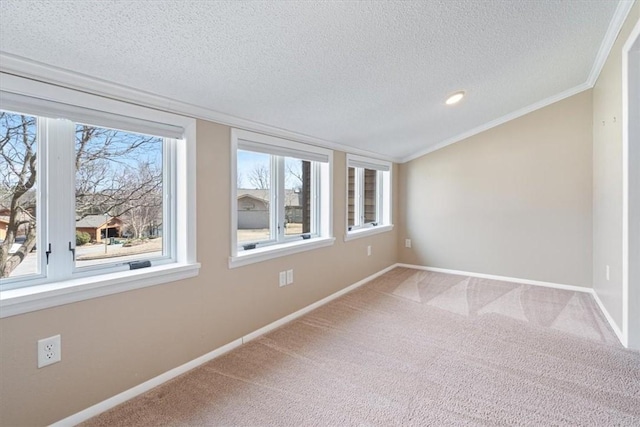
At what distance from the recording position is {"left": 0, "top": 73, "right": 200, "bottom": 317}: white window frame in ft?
4.80

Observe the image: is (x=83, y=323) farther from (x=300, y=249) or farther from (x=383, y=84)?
(x=383, y=84)

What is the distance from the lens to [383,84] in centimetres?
244

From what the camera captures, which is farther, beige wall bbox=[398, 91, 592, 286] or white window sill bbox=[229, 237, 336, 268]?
beige wall bbox=[398, 91, 592, 286]

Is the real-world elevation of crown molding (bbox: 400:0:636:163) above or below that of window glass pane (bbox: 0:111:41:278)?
above

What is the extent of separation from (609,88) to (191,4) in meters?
3.49

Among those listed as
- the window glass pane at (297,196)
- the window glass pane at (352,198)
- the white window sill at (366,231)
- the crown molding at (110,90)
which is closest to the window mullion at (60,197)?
the crown molding at (110,90)

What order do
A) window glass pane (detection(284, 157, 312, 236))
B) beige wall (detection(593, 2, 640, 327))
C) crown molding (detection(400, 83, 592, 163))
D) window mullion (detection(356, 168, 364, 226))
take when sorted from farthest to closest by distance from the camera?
window mullion (detection(356, 168, 364, 226)), crown molding (detection(400, 83, 592, 163)), window glass pane (detection(284, 157, 312, 236)), beige wall (detection(593, 2, 640, 327))

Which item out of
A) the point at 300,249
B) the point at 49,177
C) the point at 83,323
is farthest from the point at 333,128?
the point at 83,323

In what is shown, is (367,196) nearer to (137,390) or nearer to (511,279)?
(511,279)

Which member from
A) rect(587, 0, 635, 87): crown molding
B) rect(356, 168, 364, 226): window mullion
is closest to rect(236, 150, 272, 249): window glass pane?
rect(356, 168, 364, 226): window mullion

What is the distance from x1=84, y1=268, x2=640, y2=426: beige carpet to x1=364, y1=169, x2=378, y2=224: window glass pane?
68.6 inches

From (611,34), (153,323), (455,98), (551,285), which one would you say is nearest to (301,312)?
(153,323)

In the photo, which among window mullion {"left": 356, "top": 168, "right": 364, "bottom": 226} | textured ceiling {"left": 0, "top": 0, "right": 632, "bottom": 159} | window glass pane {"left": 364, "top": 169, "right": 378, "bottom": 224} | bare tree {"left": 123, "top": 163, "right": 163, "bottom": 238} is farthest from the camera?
window glass pane {"left": 364, "top": 169, "right": 378, "bottom": 224}

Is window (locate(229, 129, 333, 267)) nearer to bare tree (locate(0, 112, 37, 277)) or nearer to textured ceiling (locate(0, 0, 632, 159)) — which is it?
textured ceiling (locate(0, 0, 632, 159))
